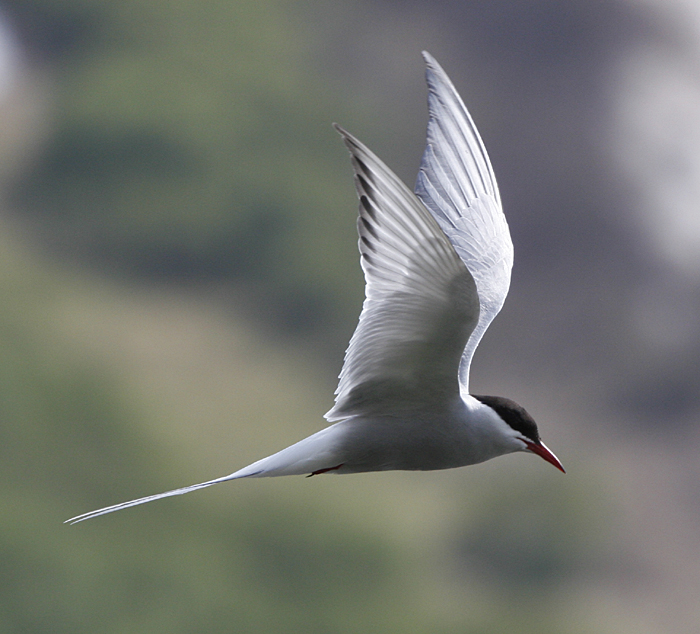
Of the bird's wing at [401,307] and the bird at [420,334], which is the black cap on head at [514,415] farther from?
the bird's wing at [401,307]

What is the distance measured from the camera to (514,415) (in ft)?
13.0

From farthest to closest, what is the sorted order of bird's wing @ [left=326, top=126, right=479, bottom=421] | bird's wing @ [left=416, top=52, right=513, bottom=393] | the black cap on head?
bird's wing @ [left=416, top=52, right=513, bottom=393], the black cap on head, bird's wing @ [left=326, top=126, right=479, bottom=421]

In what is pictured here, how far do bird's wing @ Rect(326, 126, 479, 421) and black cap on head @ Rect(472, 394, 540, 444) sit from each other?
0.90ft

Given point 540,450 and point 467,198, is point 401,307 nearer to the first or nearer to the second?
point 540,450

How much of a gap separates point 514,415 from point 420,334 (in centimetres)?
71

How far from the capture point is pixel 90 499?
21.0 meters

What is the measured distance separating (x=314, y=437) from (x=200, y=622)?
1656cm

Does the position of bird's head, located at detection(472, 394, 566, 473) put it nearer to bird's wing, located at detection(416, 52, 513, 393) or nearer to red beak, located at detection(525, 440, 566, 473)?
red beak, located at detection(525, 440, 566, 473)

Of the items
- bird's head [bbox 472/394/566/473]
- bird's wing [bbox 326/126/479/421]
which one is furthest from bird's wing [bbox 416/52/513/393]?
bird's wing [bbox 326/126/479/421]

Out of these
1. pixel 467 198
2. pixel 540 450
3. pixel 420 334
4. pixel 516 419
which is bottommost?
pixel 540 450

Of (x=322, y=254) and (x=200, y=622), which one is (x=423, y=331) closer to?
(x=200, y=622)

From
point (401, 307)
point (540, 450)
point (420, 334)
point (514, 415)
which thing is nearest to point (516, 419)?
point (514, 415)

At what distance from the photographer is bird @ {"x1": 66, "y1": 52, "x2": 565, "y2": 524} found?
126 inches

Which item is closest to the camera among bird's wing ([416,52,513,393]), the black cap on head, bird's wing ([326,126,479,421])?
bird's wing ([326,126,479,421])
